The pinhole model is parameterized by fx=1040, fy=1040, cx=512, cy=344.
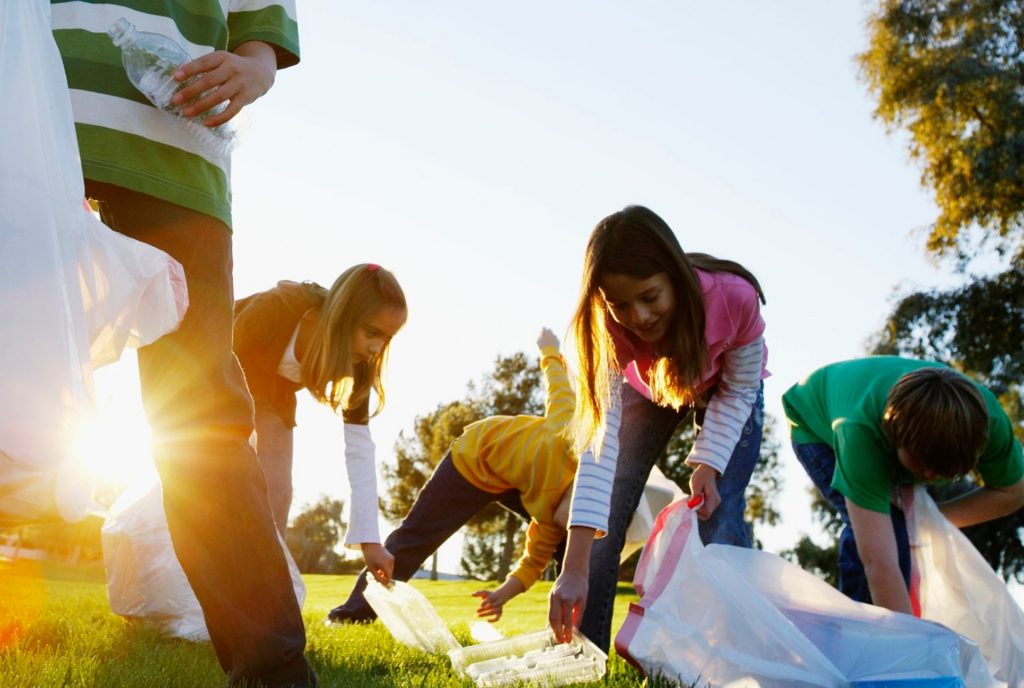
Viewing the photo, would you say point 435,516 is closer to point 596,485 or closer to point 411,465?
point 596,485

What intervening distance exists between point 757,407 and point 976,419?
0.74 m

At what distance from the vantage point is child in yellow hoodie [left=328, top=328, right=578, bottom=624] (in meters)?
4.24

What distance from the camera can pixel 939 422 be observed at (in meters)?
3.23

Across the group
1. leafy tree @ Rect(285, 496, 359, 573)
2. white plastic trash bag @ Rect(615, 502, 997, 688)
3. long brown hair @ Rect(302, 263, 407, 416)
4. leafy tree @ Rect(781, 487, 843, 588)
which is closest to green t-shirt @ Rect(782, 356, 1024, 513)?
white plastic trash bag @ Rect(615, 502, 997, 688)

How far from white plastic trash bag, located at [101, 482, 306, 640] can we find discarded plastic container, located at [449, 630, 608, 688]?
1.17 meters

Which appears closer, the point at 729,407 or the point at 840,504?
the point at 729,407

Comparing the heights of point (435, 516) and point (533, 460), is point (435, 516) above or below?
below

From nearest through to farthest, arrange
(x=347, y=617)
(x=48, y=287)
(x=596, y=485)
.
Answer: (x=48, y=287)
(x=596, y=485)
(x=347, y=617)

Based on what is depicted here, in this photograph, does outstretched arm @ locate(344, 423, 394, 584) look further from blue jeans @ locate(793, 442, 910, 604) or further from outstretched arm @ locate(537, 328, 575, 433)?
blue jeans @ locate(793, 442, 910, 604)

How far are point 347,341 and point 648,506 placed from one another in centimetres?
136

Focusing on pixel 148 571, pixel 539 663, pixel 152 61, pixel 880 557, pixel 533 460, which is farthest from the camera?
pixel 533 460

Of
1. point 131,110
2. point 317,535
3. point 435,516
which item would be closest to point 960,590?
point 435,516

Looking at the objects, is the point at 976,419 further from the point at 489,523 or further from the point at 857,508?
the point at 489,523

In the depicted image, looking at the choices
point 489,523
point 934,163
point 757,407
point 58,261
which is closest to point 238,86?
point 58,261
